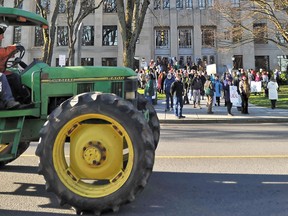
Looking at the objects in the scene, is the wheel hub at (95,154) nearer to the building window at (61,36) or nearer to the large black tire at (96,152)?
the large black tire at (96,152)

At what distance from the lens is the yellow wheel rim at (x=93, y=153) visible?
14.6 feet

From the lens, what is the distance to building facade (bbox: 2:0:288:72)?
4825cm

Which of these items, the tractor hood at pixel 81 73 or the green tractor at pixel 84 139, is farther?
the tractor hood at pixel 81 73

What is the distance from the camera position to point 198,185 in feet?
18.7

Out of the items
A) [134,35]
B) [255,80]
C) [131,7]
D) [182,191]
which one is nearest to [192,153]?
[182,191]

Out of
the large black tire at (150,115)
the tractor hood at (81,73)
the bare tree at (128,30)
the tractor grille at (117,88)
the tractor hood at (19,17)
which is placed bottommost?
the large black tire at (150,115)

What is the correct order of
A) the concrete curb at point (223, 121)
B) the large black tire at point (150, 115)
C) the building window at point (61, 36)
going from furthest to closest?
1. the building window at point (61, 36)
2. the concrete curb at point (223, 121)
3. the large black tire at point (150, 115)

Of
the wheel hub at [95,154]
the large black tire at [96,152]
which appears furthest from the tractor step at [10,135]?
the wheel hub at [95,154]

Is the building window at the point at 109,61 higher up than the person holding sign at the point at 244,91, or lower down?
higher up

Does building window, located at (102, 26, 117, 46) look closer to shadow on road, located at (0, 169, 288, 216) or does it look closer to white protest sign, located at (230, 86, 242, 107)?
white protest sign, located at (230, 86, 242, 107)

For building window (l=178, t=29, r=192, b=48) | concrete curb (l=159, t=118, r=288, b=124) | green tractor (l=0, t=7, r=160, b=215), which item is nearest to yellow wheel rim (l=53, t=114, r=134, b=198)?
green tractor (l=0, t=7, r=160, b=215)

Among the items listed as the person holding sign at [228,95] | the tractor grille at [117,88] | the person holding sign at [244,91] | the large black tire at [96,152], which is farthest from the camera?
the person holding sign at [244,91]

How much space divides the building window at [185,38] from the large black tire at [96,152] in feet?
152

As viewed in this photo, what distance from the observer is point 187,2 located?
49.5 m
